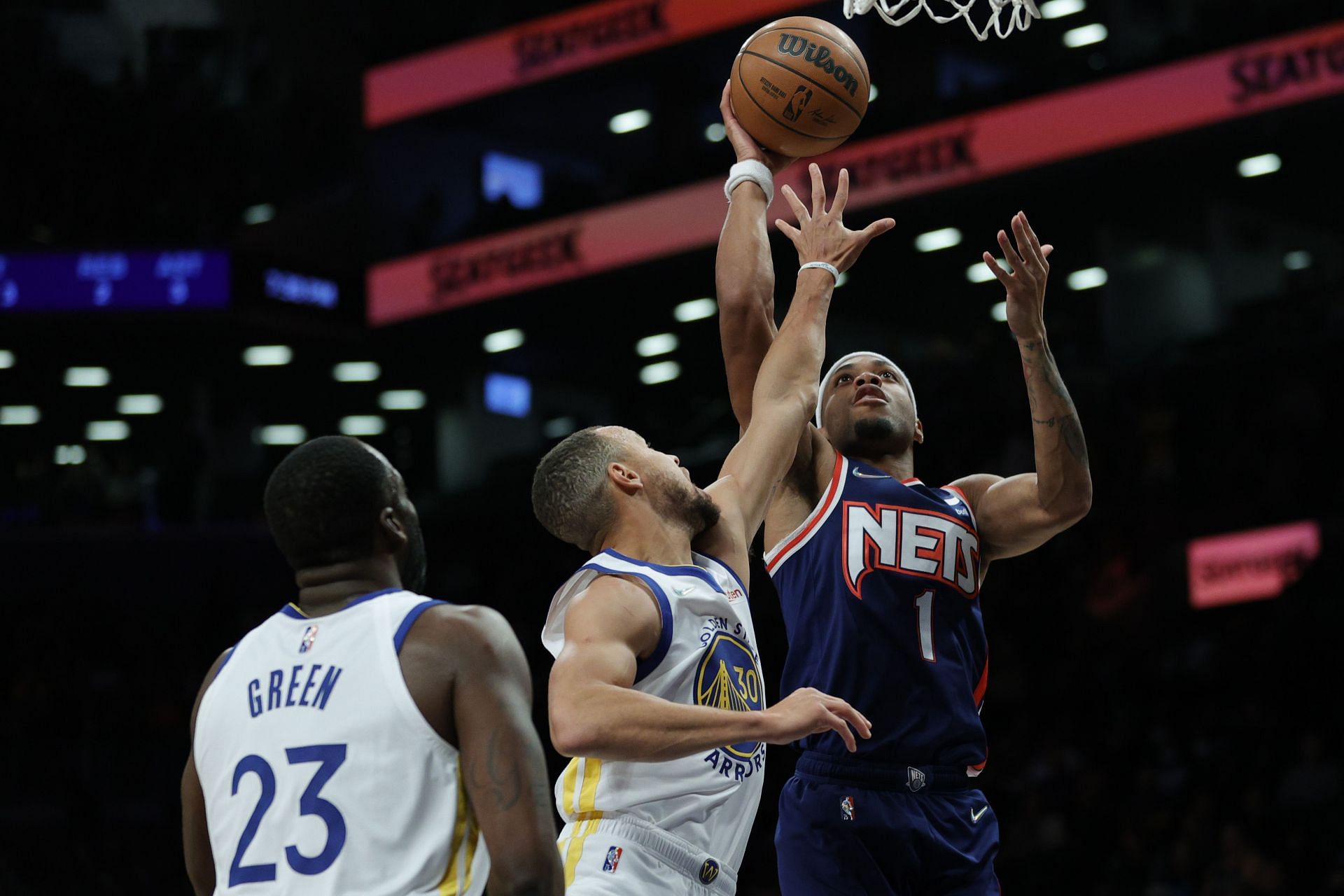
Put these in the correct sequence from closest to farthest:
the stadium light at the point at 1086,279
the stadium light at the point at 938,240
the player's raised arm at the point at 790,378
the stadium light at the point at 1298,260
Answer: the player's raised arm at the point at 790,378 < the stadium light at the point at 938,240 < the stadium light at the point at 1298,260 < the stadium light at the point at 1086,279

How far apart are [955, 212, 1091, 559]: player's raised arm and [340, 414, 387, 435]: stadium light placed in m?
20.4

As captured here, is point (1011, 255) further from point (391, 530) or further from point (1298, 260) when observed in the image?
point (1298, 260)

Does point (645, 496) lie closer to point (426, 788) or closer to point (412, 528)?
point (412, 528)

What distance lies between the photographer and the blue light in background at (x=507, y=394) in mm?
23969

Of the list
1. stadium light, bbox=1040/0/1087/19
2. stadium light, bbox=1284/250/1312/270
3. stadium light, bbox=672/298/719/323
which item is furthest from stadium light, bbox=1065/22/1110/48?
stadium light, bbox=672/298/719/323

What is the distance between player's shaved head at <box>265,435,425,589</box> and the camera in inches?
120

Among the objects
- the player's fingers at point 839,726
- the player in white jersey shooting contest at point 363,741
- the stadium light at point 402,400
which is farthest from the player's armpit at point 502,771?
the stadium light at point 402,400

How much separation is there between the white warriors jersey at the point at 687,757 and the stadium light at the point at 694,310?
1622 centimetres

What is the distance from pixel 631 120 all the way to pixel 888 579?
18.7m

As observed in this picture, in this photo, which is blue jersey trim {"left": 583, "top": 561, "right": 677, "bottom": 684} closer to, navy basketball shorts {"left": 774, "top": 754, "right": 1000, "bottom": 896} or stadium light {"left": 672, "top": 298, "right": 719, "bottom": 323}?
navy basketball shorts {"left": 774, "top": 754, "right": 1000, "bottom": 896}

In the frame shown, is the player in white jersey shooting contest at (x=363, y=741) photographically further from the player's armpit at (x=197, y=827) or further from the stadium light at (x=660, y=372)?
the stadium light at (x=660, y=372)

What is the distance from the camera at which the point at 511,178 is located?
2372 cm

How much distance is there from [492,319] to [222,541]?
15.7ft

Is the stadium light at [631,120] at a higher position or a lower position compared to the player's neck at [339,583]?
higher
